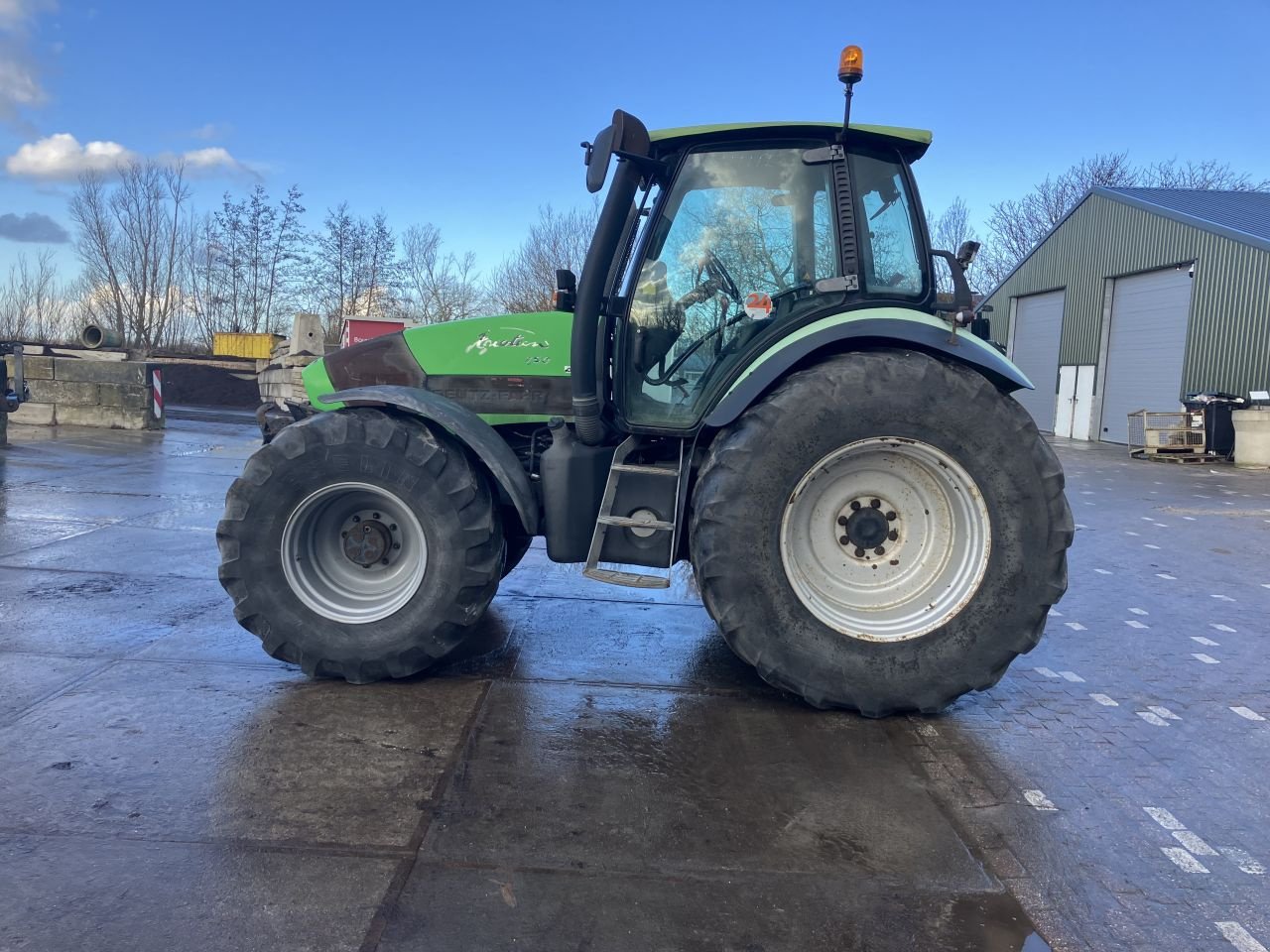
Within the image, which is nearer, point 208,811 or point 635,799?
point 208,811

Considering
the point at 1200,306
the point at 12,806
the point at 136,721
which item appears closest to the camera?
the point at 12,806

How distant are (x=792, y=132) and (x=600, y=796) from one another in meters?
2.80

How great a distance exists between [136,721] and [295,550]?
3.01 feet

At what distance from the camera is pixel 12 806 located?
2701mm

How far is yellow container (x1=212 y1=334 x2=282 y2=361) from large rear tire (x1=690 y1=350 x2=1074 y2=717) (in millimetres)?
27506

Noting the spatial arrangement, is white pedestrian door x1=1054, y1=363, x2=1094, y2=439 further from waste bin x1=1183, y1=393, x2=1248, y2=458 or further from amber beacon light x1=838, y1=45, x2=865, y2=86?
amber beacon light x1=838, y1=45, x2=865, y2=86

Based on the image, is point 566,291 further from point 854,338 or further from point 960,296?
point 960,296

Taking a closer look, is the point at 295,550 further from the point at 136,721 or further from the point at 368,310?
the point at 368,310

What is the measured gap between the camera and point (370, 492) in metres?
3.91

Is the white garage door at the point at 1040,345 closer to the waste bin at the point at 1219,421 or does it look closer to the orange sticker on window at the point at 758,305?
the waste bin at the point at 1219,421

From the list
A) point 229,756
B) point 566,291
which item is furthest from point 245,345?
point 229,756

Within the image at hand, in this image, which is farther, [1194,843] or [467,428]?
[467,428]

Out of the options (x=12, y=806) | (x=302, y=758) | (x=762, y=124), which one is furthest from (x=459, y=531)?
(x=762, y=124)

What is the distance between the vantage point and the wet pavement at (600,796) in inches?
90.8
